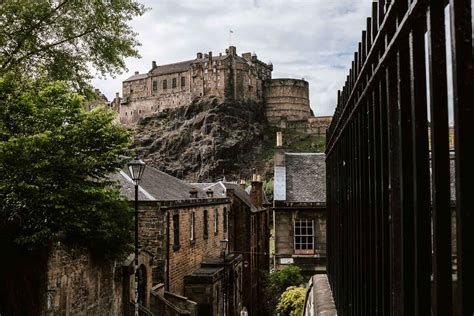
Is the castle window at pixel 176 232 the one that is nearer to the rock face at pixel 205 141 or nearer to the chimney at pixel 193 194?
the chimney at pixel 193 194

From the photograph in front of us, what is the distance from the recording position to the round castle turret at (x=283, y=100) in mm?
111688

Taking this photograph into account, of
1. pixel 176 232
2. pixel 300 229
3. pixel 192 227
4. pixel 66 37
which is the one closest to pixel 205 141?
pixel 192 227

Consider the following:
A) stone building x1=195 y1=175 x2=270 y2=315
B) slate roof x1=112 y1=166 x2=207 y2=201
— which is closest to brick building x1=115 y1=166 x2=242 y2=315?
slate roof x1=112 y1=166 x2=207 y2=201

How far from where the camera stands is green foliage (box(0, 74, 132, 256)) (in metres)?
11.7

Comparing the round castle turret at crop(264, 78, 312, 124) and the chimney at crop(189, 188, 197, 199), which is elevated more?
the round castle turret at crop(264, 78, 312, 124)

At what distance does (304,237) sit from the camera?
21.6 m

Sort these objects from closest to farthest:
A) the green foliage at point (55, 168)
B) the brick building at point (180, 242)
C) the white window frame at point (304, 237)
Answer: the green foliage at point (55, 168) < the brick building at point (180, 242) < the white window frame at point (304, 237)

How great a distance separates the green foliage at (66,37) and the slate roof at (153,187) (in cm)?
525

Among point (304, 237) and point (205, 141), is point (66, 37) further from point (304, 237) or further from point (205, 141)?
point (205, 141)

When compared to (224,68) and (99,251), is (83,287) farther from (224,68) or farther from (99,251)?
(224,68)

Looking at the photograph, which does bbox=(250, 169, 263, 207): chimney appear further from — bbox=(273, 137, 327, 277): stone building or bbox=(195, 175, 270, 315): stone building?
bbox=(273, 137, 327, 277): stone building

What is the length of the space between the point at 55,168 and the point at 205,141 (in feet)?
278

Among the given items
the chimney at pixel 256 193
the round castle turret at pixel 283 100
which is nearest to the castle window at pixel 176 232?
the chimney at pixel 256 193

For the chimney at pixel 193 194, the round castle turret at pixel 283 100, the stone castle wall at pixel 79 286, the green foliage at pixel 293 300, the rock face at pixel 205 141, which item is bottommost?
the green foliage at pixel 293 300
